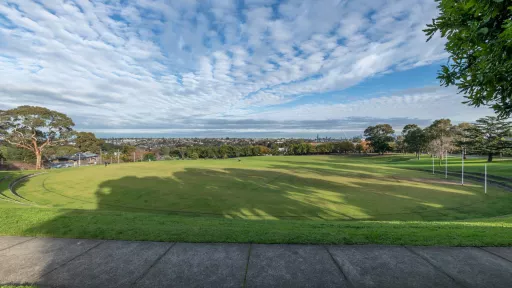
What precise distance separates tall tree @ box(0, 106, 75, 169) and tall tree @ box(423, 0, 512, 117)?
178 feet

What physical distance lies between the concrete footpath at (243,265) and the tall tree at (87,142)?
6244 cm

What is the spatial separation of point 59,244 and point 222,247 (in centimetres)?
287

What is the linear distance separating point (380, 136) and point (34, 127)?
3413 inches

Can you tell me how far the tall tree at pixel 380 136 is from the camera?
75.8 meters

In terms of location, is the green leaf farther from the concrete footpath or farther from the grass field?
the grass field

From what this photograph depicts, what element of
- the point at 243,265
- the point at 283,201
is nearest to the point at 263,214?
the point at 283,201

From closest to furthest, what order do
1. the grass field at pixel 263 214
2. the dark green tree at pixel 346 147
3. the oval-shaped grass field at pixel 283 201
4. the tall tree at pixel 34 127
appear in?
1. the grass field at pixel 263 214
2. the oval-shaped grass field at pixel 283 201
3. the tall tree at pixel 34 127
4. the dark green tree at pixel 346 147

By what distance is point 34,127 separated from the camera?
4041 cm

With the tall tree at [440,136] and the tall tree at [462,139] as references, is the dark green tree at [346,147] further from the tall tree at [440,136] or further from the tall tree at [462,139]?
the tall tree at [462,139]

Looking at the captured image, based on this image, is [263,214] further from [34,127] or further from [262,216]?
[34,127]

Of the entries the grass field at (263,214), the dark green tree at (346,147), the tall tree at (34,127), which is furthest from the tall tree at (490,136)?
the tall tree at (34,127)

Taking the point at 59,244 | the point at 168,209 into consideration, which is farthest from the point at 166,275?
the point at 168,209

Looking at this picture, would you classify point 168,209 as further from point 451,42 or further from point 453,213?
point 453,213

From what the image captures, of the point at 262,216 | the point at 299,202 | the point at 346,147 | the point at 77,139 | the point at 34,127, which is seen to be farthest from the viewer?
the point at 346,147
